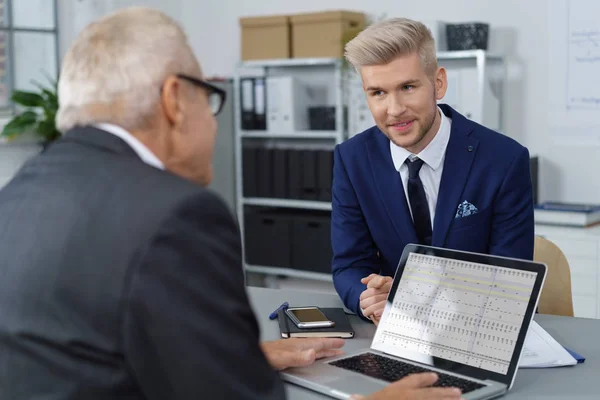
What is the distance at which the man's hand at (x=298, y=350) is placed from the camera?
153cm

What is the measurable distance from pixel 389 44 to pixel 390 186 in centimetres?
37

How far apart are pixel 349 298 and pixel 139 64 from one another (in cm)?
107

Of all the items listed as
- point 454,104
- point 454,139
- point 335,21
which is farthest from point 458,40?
point 454,139

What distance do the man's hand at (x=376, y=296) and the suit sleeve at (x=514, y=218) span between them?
364mm

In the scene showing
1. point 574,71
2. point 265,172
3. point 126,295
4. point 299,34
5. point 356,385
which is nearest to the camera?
point 126,295

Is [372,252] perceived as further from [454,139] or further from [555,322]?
[555,322]

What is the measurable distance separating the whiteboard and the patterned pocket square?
92.7 inches

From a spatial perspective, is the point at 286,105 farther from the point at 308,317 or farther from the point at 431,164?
the point at 308,317

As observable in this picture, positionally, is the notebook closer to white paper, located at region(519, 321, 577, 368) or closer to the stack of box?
white paper, located at region(519, 321, 577, 368)

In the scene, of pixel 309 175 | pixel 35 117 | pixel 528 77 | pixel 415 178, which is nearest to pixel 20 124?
pixel 35 117

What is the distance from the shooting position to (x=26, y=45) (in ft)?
16.6

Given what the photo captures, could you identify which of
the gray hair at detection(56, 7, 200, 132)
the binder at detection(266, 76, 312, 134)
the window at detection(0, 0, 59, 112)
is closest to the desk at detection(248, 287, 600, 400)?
the gray hair at detection(56, 7, 200, 132)

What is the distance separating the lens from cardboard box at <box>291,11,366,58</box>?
4512mm

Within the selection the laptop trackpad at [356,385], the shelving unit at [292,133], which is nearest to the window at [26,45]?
the shelving unit at [292,133]
